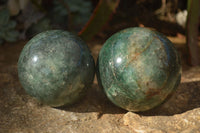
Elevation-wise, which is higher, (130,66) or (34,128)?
(130,66)

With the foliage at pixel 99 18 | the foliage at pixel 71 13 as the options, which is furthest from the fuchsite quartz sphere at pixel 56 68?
the foliage at pixel 71 13

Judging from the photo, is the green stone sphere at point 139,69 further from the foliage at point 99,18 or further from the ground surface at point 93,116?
the foliage at point 99,18

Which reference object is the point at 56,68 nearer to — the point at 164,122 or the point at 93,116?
the point at 93,116

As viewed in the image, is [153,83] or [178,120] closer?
[153,83]

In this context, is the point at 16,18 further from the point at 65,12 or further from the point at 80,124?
the point at 80,124

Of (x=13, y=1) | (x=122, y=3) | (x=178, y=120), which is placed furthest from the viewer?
(x=122, y=3)

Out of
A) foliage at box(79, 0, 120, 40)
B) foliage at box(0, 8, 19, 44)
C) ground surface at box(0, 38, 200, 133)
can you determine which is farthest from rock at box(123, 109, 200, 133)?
foliage at box(0, 8, 19, 44)

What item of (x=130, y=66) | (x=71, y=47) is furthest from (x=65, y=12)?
(x=130, y=66)
